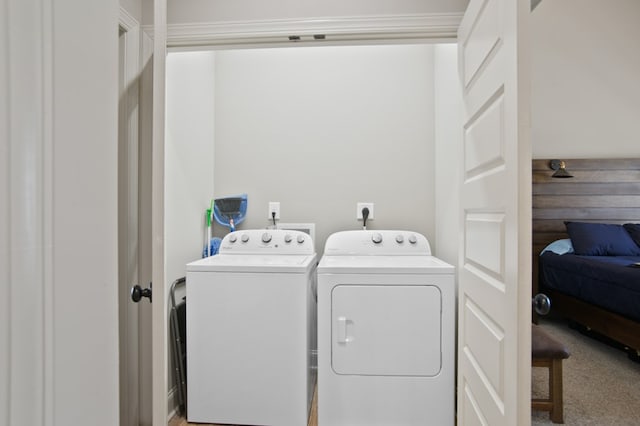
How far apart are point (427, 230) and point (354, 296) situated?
105 cm

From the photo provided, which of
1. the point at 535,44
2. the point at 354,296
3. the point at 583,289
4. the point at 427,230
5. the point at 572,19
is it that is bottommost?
the point at 583,289

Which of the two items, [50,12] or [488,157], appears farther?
[488,157]

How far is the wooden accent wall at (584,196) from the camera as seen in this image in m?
3.48

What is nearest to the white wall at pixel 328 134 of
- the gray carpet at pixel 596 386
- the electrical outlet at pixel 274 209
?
the electrical outlet at pixel 274 209

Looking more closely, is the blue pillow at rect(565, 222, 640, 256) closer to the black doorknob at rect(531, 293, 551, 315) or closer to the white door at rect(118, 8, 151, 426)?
the black doorknob at rect(531, 293, 551, 315)

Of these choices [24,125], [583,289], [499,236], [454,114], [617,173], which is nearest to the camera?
[24,125]

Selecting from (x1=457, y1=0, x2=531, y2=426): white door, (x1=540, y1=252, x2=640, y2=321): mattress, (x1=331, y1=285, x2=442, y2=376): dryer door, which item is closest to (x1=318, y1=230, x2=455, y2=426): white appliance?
(x1=331, y1=285, x2=442, y2=376): dryer door

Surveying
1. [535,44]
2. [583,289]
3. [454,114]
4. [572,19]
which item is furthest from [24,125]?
[572,19]

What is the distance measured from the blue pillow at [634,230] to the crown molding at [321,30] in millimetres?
3282

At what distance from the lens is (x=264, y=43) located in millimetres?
1605

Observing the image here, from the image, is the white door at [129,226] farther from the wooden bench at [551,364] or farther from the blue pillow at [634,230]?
the blue pillow at [634,230]

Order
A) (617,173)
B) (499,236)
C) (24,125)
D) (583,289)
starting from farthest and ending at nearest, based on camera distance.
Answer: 1. (617,173)
2. (583,289)
3. (499,236)
4. (24,125)

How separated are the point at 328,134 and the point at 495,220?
1744 millimetres

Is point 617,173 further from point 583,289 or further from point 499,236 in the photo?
point 499,236
